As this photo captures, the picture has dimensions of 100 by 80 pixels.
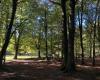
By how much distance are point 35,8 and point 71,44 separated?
955 inches

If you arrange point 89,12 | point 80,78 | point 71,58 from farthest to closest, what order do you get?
1. point 89,12
2. point 71,58
3. point 80,78

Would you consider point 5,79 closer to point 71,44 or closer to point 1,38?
point 71,44

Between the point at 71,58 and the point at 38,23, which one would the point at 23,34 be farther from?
the point at 71,58

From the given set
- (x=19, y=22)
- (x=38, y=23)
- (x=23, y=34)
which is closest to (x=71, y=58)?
(x=19, y=22)

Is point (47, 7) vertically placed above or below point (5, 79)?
above

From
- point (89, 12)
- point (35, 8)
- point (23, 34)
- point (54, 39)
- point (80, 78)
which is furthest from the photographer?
point (23, 34)

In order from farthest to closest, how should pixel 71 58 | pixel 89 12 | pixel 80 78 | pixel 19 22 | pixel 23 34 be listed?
1. pixel 23 34
2. pixel 19 22
3. pixel 89 12
4. pixel 71 58
5. pixel 80 78

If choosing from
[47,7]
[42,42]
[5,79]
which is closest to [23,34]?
[42,42]

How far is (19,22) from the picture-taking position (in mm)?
47500

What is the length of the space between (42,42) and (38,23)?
7.40 metres

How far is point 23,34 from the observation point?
2351 inches

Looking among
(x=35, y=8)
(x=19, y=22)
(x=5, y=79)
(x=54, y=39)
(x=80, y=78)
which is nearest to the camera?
(x=5, y=79)

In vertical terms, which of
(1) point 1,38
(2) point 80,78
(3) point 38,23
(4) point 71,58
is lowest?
(2) point 80,78

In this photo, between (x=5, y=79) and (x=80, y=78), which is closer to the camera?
(x=5, y=79)
